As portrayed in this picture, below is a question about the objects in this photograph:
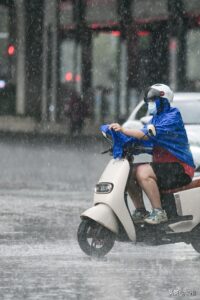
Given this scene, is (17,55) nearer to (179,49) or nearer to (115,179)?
(179,49)

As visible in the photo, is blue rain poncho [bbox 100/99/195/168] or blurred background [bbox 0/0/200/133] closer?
blue rain poncho [bbox 100/99/195/168]

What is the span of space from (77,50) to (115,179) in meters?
28.1

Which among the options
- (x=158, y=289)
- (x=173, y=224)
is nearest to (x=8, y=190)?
(x=173, y=224)

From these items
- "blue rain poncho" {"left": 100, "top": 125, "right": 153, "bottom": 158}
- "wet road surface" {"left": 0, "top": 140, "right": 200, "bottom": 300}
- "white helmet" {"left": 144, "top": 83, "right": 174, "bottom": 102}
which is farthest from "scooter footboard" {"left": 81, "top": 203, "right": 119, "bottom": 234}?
"white helmet" {"left": 144, "top": 83, "right": 174, "bottom": 102}

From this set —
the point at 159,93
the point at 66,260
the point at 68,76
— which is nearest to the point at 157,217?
the point at 66,260

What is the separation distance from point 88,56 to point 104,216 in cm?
2816

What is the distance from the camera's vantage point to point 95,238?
1067cm

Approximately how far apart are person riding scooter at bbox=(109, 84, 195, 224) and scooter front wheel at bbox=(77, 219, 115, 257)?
371mm

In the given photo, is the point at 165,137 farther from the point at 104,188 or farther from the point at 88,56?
the point at 88,56

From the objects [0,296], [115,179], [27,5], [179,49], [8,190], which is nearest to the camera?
[0,296]

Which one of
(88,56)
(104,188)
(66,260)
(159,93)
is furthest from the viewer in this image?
(88,56)

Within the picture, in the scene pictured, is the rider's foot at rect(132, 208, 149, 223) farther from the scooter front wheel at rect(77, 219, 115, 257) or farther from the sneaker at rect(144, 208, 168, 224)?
the scooter front wheel at rect(77, 219, 115, 257)

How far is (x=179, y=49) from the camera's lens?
3744 centimetres

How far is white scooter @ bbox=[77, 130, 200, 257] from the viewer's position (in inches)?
420
